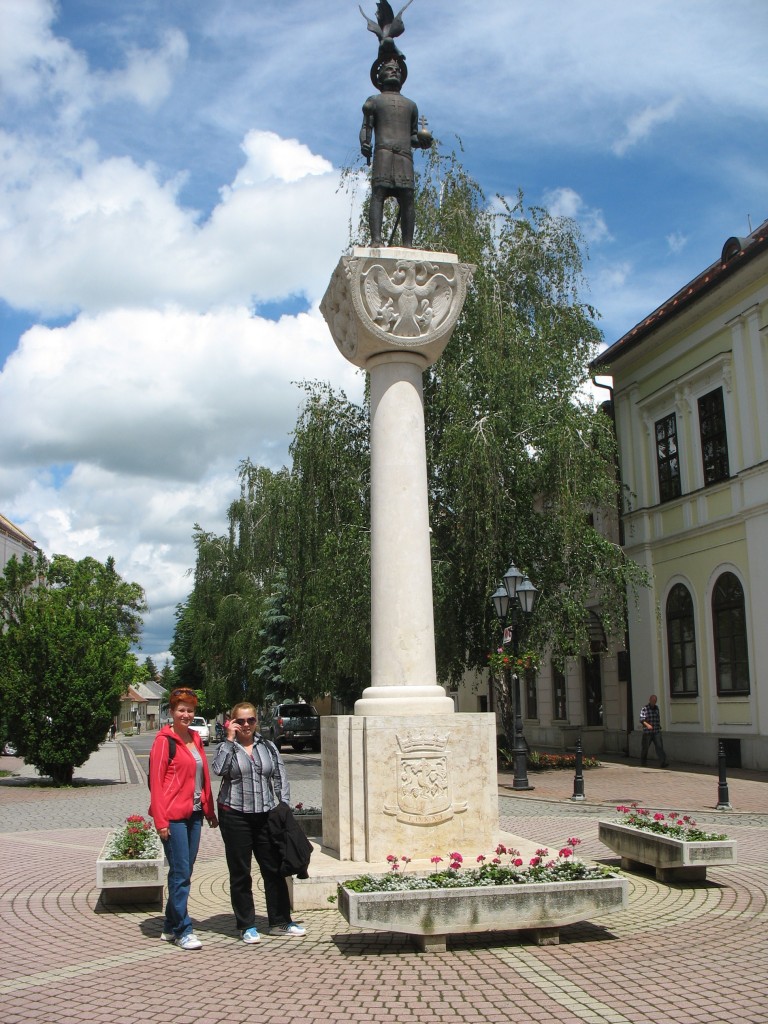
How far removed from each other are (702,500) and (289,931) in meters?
19.0

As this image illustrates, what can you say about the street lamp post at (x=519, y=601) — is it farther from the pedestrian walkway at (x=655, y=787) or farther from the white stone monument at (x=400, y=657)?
the white stone monument at (x=400, y=657)

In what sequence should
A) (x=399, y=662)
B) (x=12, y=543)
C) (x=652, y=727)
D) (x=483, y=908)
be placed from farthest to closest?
(x=12, y=543) < (x=652, y=727) < (x=399, y=662) < (x=483, y=908)

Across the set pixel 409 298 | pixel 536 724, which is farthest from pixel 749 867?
pixel 536 724

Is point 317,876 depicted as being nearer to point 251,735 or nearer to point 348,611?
point 251,735

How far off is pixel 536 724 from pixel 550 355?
15643mm

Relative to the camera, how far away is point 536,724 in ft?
114

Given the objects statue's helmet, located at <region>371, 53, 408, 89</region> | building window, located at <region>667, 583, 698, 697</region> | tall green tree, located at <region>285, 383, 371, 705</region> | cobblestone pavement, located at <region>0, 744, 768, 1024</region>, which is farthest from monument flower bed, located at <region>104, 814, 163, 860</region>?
building window, located at <region>667, 583, 698, 697</region>

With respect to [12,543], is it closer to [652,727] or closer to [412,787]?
[652,727]

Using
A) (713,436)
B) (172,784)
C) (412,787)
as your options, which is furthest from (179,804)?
(713,436)

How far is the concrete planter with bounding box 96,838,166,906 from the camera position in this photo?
7.98 meters

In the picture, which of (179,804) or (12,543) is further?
(12,543)

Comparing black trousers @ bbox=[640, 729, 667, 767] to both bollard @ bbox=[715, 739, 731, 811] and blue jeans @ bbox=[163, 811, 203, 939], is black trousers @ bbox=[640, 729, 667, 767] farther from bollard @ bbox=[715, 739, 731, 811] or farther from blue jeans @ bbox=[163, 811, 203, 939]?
blue jeans @ bbox=[163, 811, 203, 939]

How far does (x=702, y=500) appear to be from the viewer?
23766mm

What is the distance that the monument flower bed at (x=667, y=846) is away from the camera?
8500mm
